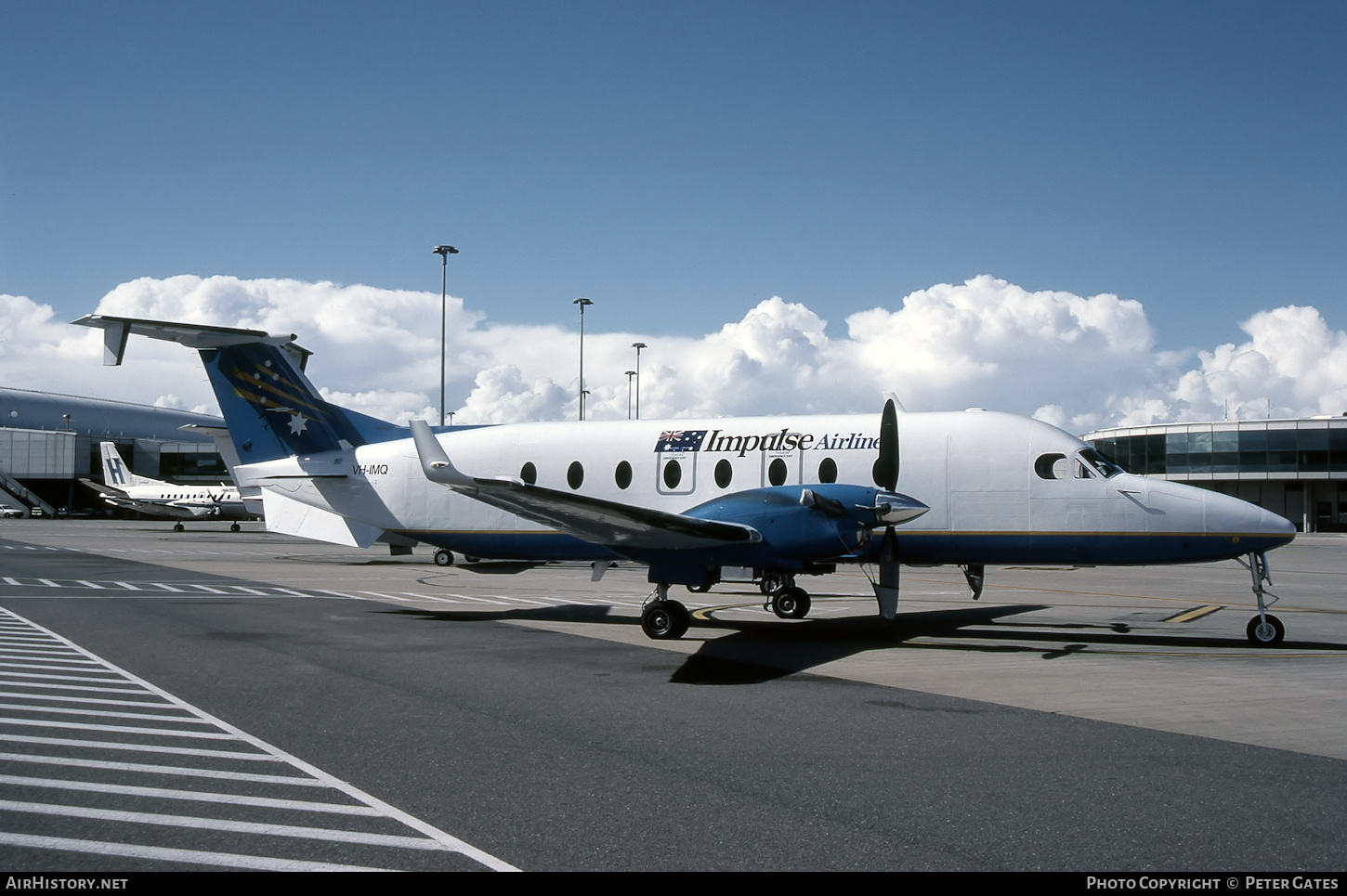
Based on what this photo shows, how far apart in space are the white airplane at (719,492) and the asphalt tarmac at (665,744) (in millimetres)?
1428

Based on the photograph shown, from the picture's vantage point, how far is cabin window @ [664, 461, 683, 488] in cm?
1739

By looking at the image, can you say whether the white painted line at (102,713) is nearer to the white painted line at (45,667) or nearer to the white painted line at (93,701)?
the white painted line at (93,701)

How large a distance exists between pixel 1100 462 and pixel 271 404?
16389 mm

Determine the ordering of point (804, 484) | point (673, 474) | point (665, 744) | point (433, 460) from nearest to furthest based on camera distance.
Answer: point (665, 744)
point (433, 460)
point (804, 484)
point (673, 474)

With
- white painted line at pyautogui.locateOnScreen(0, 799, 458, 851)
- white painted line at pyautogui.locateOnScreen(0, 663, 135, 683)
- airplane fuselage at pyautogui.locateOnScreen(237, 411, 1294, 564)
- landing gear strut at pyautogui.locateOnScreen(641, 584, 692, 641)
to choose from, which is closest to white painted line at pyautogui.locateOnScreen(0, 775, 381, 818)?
white painted line at pyautogui.locateOnScreen(0, 799, 458, 851)

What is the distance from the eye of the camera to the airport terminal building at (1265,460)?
73562 millimetres

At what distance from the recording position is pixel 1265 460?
75500 mm

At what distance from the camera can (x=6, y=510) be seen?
97.3m

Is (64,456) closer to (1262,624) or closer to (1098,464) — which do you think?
(1098,464)

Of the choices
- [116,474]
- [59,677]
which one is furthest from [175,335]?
[116,474]

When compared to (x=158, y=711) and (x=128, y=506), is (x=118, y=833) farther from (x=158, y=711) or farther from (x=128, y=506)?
(x=128, y=506)

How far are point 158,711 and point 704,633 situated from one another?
901cm
